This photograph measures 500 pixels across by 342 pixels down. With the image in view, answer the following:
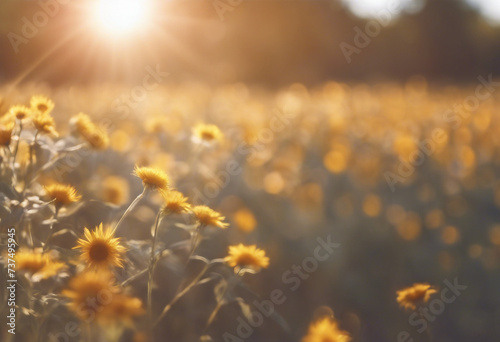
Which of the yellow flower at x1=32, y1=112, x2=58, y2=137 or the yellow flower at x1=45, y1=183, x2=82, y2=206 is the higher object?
the yellow flower at x1=32, y1=112, x2=58, y2=137

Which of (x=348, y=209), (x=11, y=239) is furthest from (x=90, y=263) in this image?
(x=348, y=209)

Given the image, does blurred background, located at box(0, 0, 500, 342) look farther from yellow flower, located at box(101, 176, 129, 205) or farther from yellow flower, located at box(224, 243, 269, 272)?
yellow flower, located at box(224, 243, 269, 272)

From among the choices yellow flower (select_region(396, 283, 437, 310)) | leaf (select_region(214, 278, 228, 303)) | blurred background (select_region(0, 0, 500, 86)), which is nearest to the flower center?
leaf (select_region(214, 278, 228, 303))

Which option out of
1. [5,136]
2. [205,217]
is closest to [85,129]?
[5,136]

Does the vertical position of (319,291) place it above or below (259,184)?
below

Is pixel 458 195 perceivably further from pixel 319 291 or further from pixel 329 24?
pixel 329 24

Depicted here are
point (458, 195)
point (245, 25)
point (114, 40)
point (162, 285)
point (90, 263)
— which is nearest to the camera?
point (90, 263)

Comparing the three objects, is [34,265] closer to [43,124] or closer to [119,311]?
[119,311]

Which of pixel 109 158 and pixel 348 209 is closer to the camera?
pixel 109 158

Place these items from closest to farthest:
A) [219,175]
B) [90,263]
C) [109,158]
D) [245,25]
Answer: [90,263]
[109,158]
[219,175]
[245,25]
